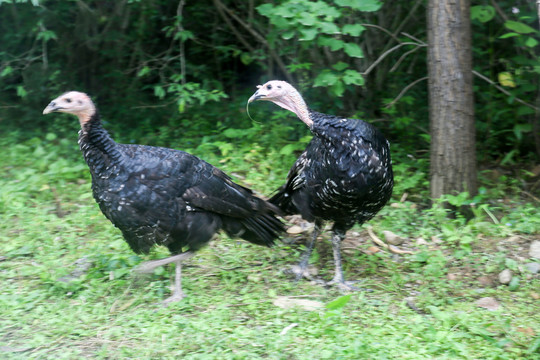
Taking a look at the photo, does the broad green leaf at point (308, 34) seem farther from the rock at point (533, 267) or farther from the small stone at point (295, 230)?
the rock at point (533, 267)

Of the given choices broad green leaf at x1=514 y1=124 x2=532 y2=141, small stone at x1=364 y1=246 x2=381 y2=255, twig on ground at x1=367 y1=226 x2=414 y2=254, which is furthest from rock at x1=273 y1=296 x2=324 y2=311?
broad green leaf at x1=514 y1=124 x2=532 y2=141

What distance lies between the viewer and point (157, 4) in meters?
7.71

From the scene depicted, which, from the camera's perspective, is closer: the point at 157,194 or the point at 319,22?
the point at 157,194

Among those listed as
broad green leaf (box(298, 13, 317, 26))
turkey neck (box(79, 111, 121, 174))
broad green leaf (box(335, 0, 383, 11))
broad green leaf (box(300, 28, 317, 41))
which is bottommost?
turkey neck (box(79, 111, 121, 174))

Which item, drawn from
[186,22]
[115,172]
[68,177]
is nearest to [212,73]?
[186,22]

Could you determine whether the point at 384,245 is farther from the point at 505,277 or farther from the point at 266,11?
the point at 266,11

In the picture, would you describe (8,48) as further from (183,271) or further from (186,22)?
(183,271)

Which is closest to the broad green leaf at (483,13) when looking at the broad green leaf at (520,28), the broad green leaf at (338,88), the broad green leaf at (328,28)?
the broad green leaf at (520,28)

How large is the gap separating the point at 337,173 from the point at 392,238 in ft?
4.36

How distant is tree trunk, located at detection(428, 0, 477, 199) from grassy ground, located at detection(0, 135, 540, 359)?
385mm

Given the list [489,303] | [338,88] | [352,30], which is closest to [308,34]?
[352,30]

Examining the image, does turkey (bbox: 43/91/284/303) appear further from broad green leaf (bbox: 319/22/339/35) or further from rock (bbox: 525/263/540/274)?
rock (bbox: 525/263/540/274)

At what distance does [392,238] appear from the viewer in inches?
205

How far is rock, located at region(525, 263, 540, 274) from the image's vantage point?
4.54 m
